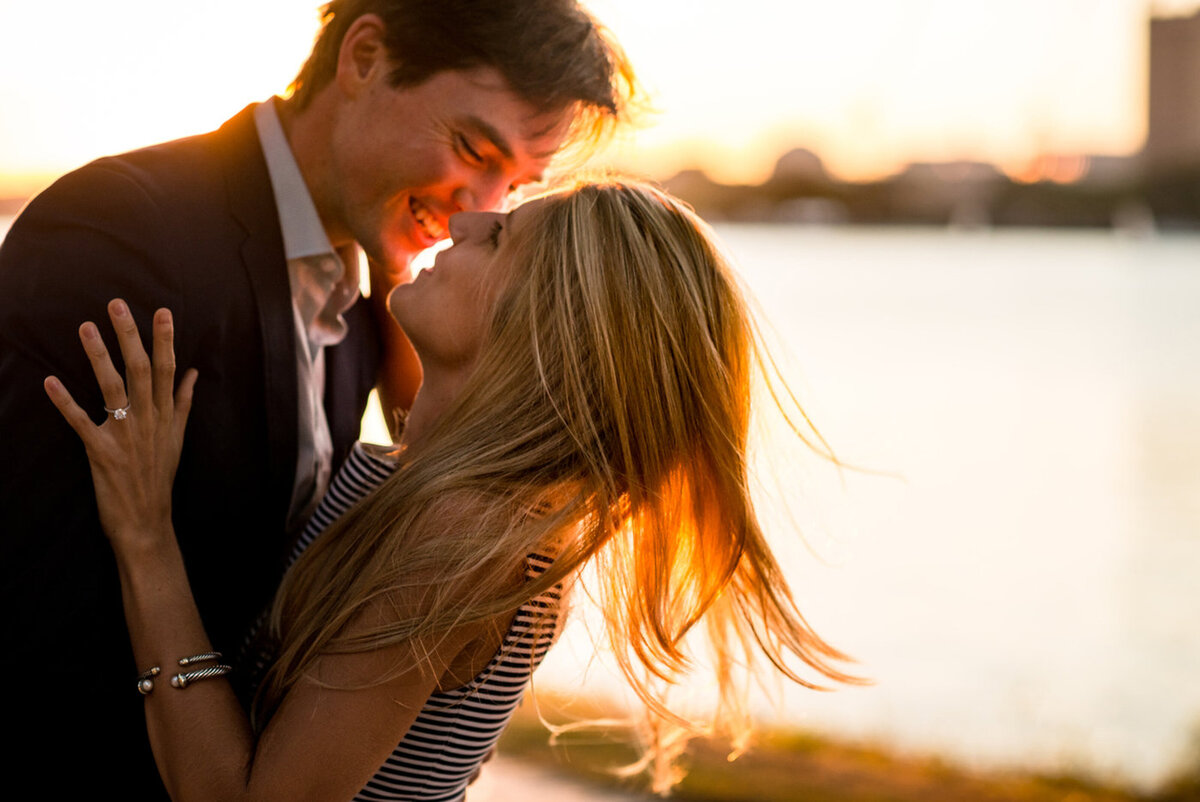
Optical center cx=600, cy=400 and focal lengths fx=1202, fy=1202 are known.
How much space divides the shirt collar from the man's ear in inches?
8.4

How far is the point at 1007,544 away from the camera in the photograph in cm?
1364

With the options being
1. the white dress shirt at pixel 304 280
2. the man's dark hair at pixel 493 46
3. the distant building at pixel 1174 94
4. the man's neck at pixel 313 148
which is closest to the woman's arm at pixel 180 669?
the white dress shirt at pixel 304 280

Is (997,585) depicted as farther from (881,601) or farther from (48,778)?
(48,778)

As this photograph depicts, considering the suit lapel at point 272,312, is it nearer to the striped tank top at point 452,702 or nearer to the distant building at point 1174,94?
the striped tank top at point 452,702

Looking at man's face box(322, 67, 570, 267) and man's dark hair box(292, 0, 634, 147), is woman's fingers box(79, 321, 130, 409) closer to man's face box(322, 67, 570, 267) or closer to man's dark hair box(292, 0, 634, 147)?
man's face box(322, 67, 570, 267)

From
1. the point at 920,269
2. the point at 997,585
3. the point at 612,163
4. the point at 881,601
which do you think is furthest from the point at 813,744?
the point at 920,269

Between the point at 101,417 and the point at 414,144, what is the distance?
87 cm

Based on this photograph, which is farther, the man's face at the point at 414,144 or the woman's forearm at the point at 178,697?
the man's face at the point at 414,144

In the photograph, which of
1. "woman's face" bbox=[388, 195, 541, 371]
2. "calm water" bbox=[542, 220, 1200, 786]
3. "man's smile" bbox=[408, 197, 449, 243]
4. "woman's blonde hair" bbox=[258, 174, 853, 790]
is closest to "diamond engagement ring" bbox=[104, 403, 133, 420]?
"woman's blonde hair" bbox=[258, 174, 853, 790]

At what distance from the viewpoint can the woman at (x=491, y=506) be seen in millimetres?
1765

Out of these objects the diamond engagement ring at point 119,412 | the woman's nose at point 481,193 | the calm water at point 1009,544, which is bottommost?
the calm water at point 1009,544

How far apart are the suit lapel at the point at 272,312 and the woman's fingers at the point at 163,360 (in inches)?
9.2

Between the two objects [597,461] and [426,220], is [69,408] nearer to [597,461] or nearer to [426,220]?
[597,461]

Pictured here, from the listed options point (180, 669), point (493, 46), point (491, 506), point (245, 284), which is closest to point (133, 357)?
point (245, 284)
